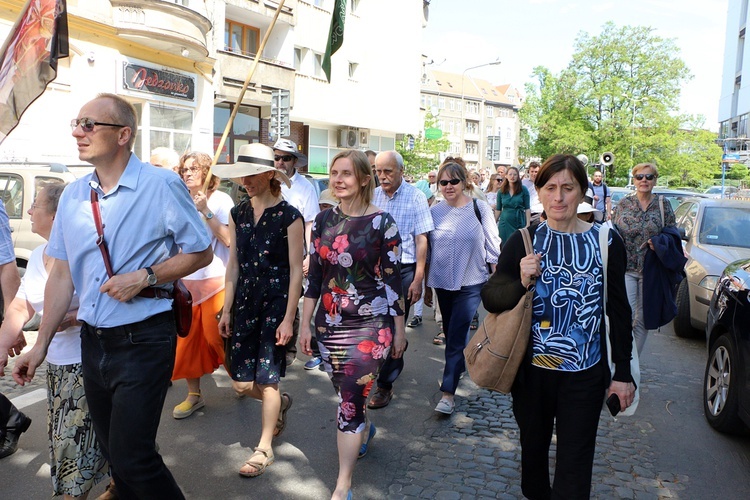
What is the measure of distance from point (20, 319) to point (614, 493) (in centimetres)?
327

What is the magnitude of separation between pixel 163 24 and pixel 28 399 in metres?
13.4

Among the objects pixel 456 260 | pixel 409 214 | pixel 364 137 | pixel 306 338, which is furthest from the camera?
pixel 364 137

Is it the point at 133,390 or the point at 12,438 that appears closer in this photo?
the point at 133,390

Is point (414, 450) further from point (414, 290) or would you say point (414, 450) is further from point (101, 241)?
point (101, 241)

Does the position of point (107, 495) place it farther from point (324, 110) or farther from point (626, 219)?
point (324, 110)

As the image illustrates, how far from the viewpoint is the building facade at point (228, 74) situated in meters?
15.3

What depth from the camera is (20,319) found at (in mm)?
3176

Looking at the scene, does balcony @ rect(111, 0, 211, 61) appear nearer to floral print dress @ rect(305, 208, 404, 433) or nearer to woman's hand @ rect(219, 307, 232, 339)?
woman's hand @ rect(219, 307, 232, 339)

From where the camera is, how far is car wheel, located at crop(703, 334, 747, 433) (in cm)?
455

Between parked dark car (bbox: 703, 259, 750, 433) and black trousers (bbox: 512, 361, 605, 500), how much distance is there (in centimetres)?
183

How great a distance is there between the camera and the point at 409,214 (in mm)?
5375

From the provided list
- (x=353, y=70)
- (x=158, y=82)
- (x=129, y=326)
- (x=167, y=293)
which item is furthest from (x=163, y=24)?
(x=129, y=326)

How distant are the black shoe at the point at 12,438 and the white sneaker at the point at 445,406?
277 cm

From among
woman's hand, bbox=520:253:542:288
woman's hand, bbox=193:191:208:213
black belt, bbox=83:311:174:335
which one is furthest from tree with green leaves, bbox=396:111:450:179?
black belt, bbox=83:311:174:335
